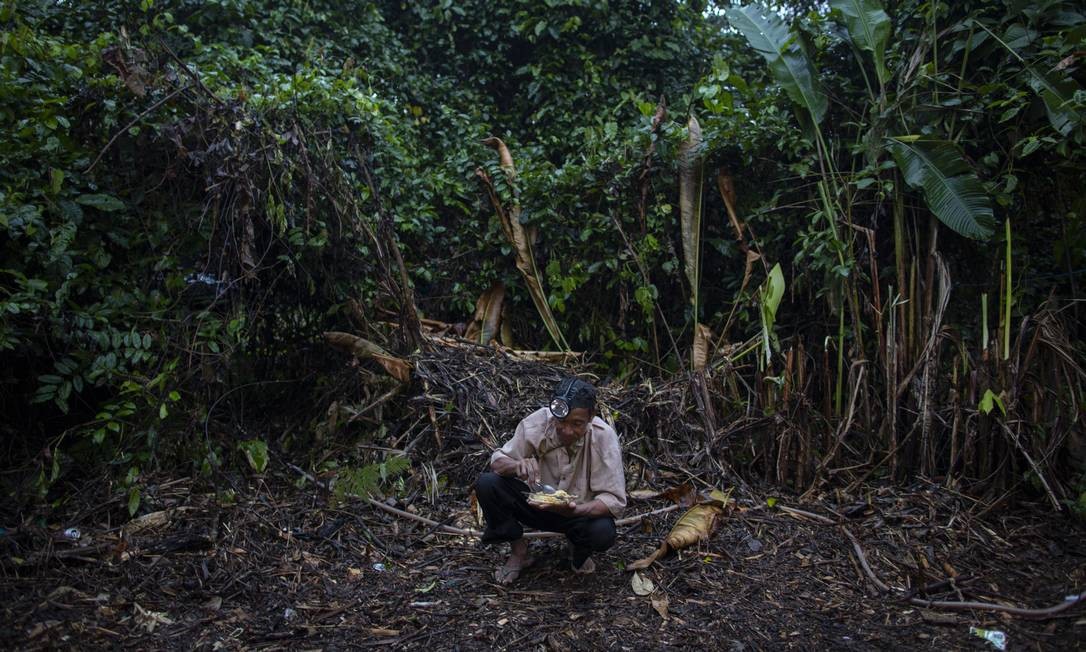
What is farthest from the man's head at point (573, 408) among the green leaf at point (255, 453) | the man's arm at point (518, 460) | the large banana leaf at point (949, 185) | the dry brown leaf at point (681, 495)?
the large banana leaf at point (949, 185)

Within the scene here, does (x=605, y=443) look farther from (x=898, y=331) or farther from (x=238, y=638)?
(x=898, y=331)

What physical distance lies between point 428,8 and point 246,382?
18.7ft

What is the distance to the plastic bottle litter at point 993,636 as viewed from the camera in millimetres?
Result: 3502

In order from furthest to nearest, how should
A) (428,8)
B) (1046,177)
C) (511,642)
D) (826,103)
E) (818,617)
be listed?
(428,8) → (826,103) → (1046,177) → (818,617) → (511,642)

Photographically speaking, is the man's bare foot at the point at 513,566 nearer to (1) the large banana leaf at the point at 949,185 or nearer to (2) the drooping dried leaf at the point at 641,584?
(2) the drooping dried leaf at the point at 641,584

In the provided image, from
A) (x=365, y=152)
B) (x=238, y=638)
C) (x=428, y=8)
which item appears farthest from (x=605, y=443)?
(x=428, y=8)

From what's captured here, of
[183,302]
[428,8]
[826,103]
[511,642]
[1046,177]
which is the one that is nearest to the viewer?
[511,642]

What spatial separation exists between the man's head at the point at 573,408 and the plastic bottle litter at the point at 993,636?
80.5 inches

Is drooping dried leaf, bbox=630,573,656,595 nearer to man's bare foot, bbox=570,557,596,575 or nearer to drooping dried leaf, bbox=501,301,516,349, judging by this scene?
man's bare foot, bbox=570,557,596,575

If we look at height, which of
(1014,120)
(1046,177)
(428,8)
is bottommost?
(1046,177)

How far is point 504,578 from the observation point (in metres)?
4.07

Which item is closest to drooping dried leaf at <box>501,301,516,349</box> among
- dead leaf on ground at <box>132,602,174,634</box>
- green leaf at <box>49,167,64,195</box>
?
green leaf at <box>49,167,64,195</box>

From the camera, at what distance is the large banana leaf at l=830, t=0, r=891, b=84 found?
5383 millimetres

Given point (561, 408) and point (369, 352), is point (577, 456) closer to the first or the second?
point (561, 408)
